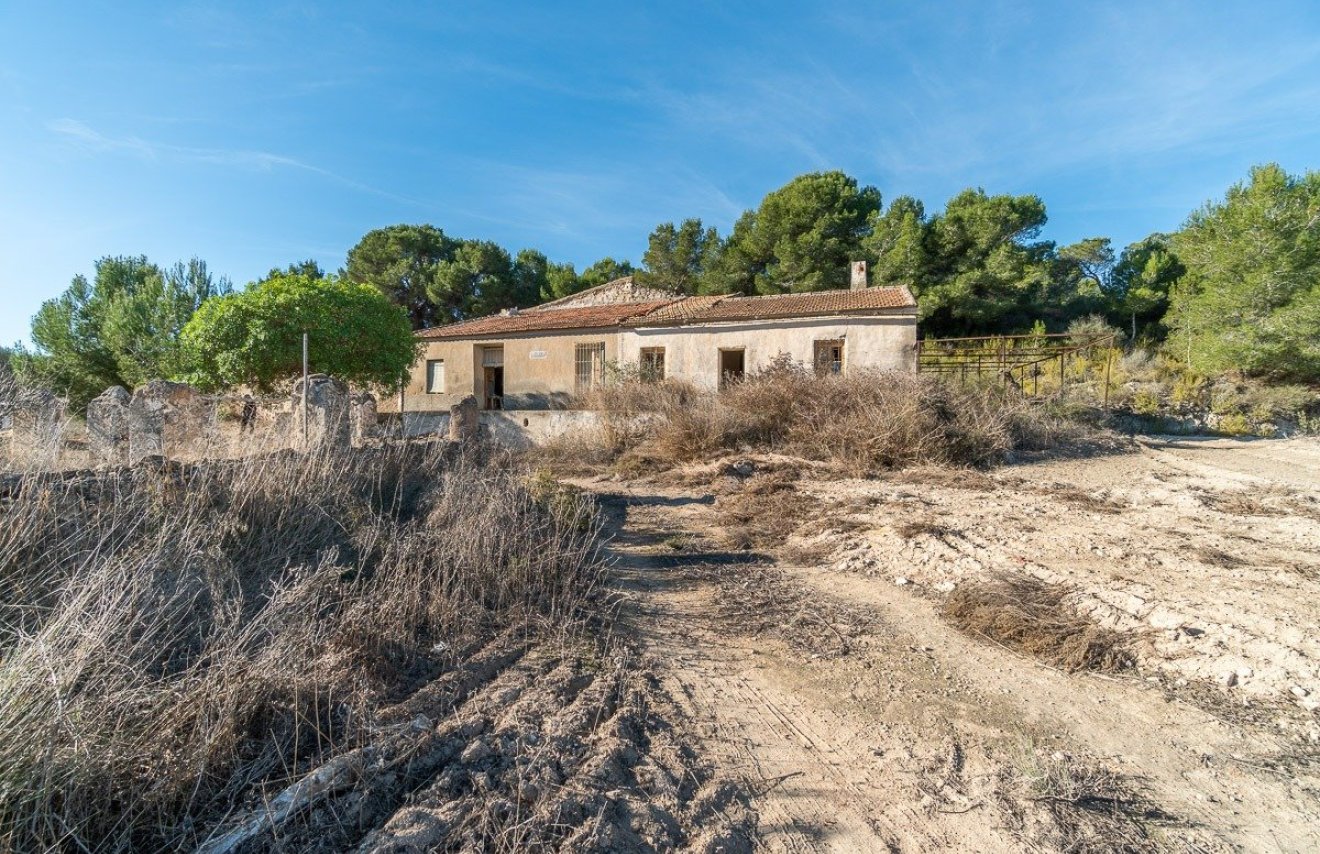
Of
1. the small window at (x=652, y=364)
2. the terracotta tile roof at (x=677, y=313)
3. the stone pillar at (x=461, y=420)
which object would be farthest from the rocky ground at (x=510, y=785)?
the terracotta tile roof at (x=677, y=313)

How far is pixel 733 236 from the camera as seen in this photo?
A: 28188 millimetres

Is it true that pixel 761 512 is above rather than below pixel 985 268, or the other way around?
below

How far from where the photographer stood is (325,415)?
6938mm

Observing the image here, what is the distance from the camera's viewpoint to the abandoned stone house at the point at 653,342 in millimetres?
15180

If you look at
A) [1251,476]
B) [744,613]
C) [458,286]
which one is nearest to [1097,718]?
[744,613]

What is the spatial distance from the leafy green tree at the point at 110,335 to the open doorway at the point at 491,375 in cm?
877

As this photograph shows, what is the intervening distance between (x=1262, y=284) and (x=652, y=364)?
58.2ft

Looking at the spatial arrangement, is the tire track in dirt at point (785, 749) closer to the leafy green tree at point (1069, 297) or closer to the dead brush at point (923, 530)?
the dead brush at point (923, 530)

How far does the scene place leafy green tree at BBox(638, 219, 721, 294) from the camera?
2837 centimetres

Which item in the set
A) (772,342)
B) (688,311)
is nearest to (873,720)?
(772,342)

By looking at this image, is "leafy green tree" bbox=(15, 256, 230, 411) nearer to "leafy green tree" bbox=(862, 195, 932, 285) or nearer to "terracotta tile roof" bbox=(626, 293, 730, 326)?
"terracotta tile roof" bbox=(626, 293, 730, 326)

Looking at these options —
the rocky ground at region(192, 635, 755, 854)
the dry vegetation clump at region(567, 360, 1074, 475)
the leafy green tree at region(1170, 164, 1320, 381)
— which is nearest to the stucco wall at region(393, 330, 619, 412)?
the dry vegetation clump at region(567, 360, 1074, 475)

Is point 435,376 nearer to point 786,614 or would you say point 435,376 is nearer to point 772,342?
point 772,342

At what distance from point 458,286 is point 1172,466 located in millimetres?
28725
